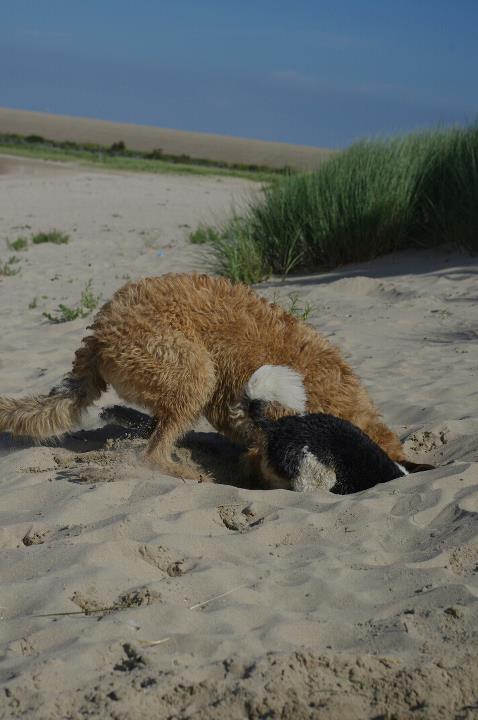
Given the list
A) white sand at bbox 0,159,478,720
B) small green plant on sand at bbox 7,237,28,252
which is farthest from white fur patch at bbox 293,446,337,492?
small green plant on sand at bbox 7,237,28,252

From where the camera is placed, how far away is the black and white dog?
460 centimetres

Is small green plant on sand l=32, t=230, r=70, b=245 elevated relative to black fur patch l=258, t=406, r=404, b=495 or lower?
lower

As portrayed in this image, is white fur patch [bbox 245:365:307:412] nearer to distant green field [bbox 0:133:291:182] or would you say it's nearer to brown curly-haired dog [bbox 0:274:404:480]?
brown curly-haired dog [bbox 0:274:404:480]

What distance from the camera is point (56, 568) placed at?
363 centimetres

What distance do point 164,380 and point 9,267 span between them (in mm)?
8401

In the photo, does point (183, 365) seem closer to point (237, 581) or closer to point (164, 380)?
point (164, 380)

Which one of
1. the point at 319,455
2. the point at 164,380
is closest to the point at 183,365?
the point at 164,380

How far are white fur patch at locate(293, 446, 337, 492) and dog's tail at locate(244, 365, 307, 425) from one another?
1.23ft

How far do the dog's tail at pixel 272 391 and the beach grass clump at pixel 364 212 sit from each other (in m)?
6.36

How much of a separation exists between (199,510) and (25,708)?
1.70 m

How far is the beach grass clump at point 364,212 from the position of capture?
454 inches

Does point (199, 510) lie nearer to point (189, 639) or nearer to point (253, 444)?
point (253, 444)

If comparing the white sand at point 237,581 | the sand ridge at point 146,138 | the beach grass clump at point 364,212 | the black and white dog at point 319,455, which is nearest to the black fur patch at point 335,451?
the black and white dog at point 319,455

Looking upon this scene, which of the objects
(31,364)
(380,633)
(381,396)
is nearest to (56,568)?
(380,633)
